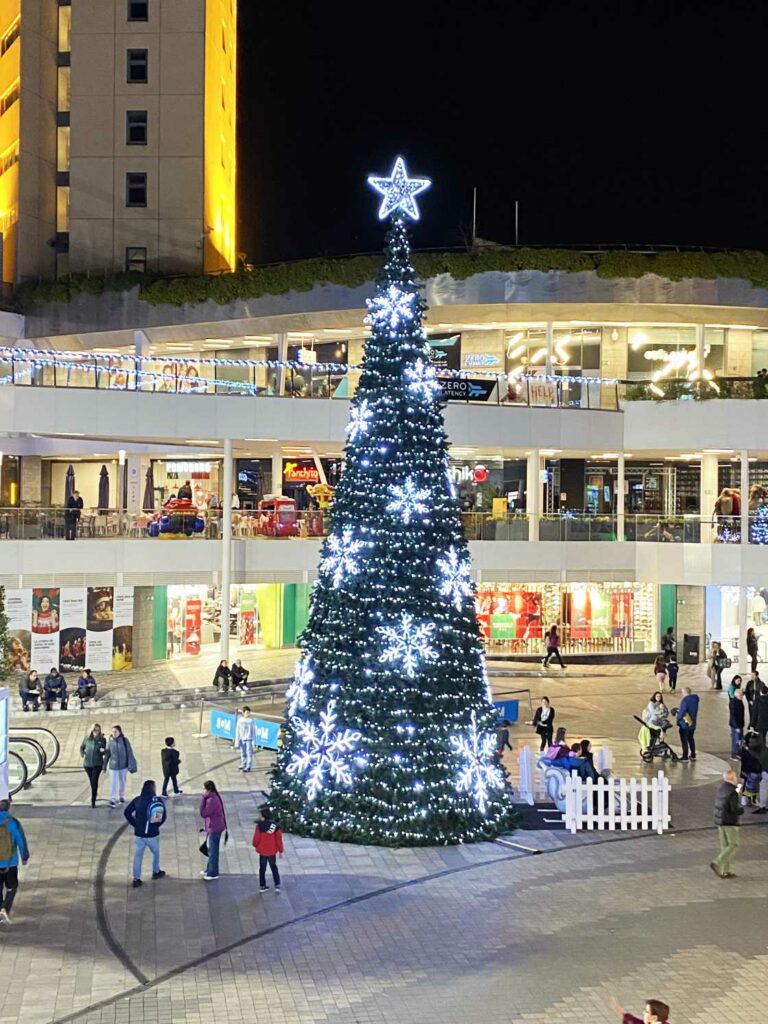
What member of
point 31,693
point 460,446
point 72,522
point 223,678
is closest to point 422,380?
point 31,693

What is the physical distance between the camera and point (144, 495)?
1779 inches

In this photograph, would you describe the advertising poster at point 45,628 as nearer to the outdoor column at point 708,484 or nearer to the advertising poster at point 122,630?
the advertising poster at point 122,630

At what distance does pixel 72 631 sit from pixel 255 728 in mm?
11929

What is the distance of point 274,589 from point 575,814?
20.8 metres

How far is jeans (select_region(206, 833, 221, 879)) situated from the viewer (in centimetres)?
1588

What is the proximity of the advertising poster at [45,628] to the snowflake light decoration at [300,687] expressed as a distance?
1710 cm

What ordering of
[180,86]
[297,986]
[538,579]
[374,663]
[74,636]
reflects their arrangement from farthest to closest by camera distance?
[180,86]
[538,579]
[74,636]
[374,663]
[297,986]

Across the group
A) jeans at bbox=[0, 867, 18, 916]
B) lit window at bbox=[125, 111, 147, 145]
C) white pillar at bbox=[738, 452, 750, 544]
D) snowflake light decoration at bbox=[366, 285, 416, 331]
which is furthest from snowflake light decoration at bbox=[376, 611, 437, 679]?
lit window at bbox=[125, 111, 147, 145]

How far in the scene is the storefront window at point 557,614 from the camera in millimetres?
39688

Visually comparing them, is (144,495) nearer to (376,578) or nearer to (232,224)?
(232,224)


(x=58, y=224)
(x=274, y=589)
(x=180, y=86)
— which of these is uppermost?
(x=180, y=86)

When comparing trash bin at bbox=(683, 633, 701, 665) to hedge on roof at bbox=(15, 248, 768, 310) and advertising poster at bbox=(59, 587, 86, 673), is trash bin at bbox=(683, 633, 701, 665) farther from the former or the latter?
advertising poster at bbox=(59, 587, 86, 673)

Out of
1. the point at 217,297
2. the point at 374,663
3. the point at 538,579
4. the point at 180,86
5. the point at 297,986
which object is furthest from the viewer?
the point at 180,86

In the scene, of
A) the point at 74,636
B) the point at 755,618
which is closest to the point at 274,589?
the point at 74,636
